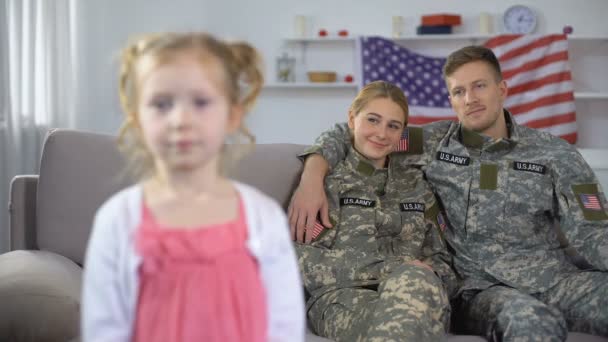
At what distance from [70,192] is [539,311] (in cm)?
129

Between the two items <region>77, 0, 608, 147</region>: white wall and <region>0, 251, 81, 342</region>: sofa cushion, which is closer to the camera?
<region>0, 251, 81, 342</region>: sofa cushion

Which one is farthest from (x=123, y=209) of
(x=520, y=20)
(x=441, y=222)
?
(x=520, y=20)

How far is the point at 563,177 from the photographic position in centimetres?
213

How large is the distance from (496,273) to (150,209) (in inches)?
54.0

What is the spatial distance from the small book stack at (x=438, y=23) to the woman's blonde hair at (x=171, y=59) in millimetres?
3937

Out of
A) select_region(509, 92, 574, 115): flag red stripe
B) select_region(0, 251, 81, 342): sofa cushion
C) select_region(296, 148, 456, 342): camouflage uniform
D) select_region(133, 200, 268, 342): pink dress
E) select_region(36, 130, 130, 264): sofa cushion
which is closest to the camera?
select_region(133, 200, 268, 342): pink dress

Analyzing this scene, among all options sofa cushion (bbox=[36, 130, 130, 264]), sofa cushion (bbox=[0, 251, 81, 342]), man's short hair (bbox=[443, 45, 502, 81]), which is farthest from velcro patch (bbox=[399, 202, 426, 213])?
sofa cushion (bbox=[0, 251, 81, 342])

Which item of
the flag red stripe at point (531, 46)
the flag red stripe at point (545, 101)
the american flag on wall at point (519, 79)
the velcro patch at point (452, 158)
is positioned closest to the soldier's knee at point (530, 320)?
the velcro patch at point (452, 158)

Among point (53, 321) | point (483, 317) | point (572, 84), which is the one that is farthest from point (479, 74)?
point (572, 84)

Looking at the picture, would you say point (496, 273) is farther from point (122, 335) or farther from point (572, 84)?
point (572, 84)

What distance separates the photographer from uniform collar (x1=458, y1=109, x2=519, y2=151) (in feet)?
7.29

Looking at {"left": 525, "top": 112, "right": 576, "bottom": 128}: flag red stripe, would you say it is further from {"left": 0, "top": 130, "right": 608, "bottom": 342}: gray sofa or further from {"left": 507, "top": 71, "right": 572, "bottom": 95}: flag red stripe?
{"left": 0, "top": 130, "right": 608, "bottom": 342}: gray sofa

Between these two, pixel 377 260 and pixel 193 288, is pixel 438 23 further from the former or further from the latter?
pixel 193 288

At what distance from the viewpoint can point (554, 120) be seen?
15.3ft
